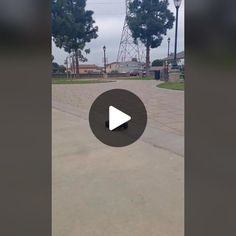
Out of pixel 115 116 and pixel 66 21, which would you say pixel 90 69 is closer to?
pixel 66 21

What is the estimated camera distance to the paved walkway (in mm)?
2100

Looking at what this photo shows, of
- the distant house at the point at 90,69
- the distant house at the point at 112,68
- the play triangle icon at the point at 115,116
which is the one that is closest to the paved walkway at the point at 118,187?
the play triangle icon at the point at 115,116

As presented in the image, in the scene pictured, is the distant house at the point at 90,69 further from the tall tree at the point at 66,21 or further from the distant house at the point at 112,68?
the tall tree at the point at 66,21

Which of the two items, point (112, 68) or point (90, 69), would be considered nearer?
point (90, 69)

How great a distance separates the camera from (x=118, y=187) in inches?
109

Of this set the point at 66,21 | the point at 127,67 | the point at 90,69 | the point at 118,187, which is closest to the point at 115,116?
the point at 118,187

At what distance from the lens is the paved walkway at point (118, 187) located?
2100mm

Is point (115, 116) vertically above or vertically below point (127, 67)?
below

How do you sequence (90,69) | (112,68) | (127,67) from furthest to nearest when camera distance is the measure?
(112,68), (127,67), (90,69)

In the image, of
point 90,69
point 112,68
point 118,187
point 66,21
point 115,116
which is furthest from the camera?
point 112,68
